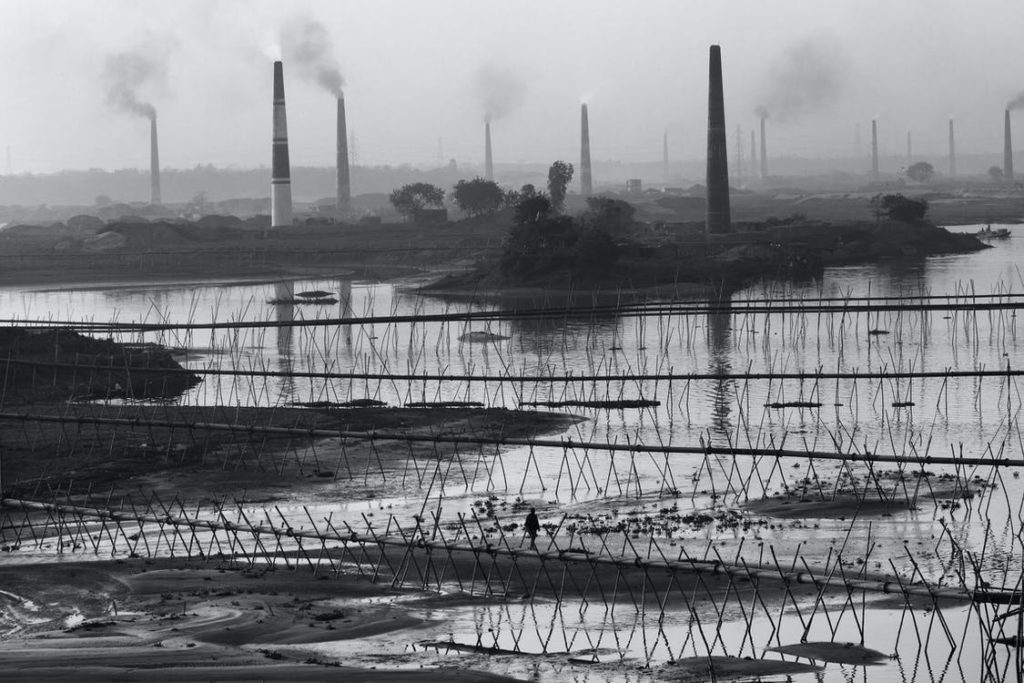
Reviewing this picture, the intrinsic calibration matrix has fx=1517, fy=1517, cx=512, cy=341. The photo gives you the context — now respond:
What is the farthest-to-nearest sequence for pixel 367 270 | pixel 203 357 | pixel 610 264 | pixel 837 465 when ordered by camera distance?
pixel 367 270 → pixel 610 264 → pixel 203 357 → pixel 837 465

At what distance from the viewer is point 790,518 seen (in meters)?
14.3

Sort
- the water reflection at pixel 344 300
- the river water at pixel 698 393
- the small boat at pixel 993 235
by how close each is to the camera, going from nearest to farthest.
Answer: the river water at pixel 698 393, the water reflection at pixel 344 300, the small boat at pixel 993 235

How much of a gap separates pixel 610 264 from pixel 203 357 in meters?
19.9

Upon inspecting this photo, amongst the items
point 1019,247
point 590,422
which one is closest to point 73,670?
point 590,422

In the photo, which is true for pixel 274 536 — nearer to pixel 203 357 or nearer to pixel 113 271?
pixel 203 357

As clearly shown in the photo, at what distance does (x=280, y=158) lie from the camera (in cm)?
7200

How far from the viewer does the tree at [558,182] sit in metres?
84.2

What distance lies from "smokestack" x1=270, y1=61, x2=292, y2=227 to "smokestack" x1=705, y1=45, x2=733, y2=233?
22.6 meters

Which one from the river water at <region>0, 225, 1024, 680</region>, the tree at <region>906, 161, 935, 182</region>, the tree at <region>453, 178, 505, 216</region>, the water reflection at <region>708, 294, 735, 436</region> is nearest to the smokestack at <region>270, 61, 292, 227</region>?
the tree at <region>453, 178, 505, 216</region>

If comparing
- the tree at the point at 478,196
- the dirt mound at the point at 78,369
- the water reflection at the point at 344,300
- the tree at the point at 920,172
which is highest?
the tree at the point at 920,172

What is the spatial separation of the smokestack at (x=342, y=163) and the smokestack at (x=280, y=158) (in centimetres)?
1762

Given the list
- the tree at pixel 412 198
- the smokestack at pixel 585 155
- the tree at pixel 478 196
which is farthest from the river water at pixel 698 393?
the smokestack at pixel 585 155

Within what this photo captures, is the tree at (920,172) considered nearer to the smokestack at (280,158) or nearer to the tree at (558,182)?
the tree at (558,182)

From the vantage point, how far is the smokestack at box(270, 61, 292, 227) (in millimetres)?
69875
